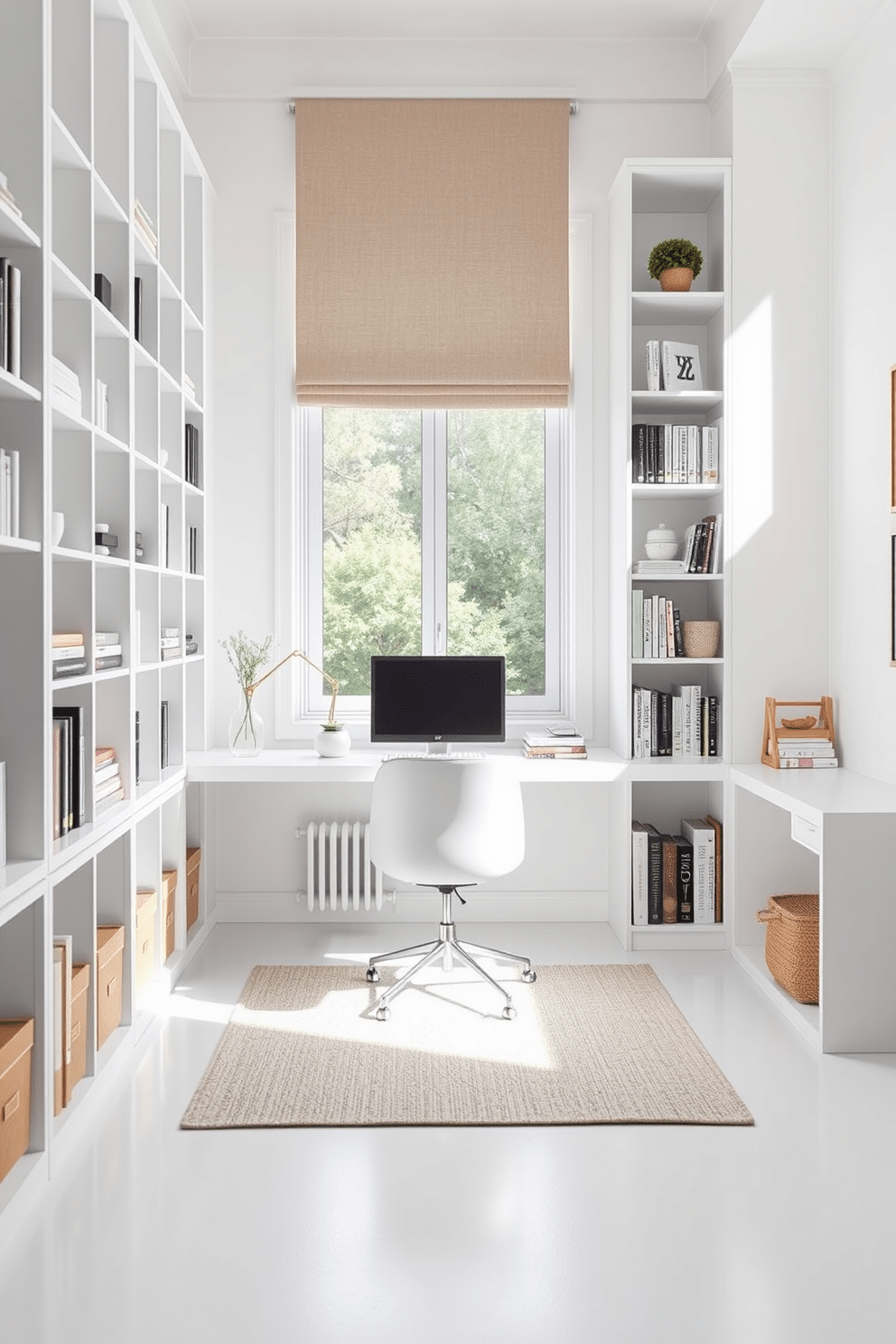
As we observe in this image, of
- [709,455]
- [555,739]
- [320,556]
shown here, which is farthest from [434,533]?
[709,455]

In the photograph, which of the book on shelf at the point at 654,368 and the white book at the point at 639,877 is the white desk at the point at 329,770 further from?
the book on shelf at the point at 654,368

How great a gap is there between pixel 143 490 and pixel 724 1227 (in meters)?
2.60

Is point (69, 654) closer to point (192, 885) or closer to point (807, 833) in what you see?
point (192, 885)

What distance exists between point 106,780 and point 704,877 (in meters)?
2.25

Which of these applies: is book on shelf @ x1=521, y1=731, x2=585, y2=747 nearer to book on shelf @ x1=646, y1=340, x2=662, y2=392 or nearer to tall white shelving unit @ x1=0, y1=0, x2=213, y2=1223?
tall white shelving unit @ x1=0, y1=0, x2=213, y2=1223

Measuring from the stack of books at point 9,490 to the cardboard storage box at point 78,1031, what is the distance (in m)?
1.10

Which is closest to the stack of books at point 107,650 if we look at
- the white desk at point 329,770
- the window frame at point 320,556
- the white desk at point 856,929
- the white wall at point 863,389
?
the white desk at point 329,770

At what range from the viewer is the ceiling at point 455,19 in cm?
415

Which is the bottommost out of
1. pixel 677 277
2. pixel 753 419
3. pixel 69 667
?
pixel 69 667

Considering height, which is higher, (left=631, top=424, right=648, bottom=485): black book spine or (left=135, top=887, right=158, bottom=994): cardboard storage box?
(left=631, top=424, right=648, bottom=485): black book spine

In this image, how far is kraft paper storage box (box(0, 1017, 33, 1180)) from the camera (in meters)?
2.13

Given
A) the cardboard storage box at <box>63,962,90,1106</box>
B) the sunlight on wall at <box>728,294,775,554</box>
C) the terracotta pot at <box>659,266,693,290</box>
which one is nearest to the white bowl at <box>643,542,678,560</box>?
the sunlight on wall at <box>728,294,775,554</box>

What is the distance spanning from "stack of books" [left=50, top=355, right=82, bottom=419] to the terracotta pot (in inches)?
91.5

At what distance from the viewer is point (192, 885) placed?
4066 millimetres
